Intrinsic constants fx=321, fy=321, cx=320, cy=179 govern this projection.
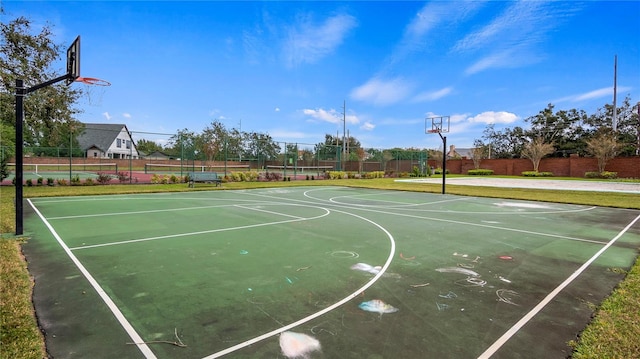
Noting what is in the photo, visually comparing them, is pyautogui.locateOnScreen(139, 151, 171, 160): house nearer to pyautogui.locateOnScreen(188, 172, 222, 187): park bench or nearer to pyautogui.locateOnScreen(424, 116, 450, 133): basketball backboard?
pyautogui.locateOnScreen(188, 172, 222, 187): park bench

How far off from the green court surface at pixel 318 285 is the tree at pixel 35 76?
8932mm

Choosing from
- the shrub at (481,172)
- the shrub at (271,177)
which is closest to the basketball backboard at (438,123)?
the shrub at (271,177)

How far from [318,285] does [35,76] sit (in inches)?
645

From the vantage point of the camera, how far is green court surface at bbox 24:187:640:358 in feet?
8.71

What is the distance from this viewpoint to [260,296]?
3.53 meters

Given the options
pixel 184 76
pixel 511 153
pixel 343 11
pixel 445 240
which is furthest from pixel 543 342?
pixel 511 153

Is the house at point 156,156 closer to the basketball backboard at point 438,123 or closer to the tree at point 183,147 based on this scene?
the tree at point 183,147

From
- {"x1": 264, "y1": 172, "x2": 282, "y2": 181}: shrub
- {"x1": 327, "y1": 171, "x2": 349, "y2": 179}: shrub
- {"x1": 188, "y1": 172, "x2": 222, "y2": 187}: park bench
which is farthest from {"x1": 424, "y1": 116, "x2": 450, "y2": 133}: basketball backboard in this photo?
{"x1": 188, "y1": 172, "x2": 222, "y2": 187}: park bench

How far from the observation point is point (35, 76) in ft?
44.4

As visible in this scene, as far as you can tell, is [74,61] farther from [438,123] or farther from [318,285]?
[438,123]

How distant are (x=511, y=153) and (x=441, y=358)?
56294mm

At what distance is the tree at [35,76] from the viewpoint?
12.4 meters

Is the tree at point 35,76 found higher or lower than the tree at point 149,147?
higher

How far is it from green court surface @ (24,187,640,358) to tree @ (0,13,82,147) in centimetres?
893
